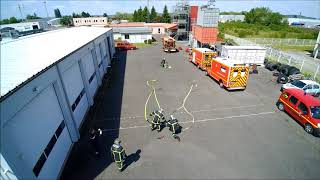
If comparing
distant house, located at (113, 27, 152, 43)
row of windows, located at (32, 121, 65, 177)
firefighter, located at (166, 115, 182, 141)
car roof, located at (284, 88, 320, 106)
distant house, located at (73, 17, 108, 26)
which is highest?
distant house, located at (73, 17, 108, 26)

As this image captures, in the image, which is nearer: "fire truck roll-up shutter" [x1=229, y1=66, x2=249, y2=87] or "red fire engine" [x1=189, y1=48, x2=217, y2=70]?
"fire truck roll-up shutter" [x1=229, y1=66, x2=249, y2=87]

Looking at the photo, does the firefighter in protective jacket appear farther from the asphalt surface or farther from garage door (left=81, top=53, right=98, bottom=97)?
garage door (left=81, top=53, right=98, bottom=97)

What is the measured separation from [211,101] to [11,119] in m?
15.6

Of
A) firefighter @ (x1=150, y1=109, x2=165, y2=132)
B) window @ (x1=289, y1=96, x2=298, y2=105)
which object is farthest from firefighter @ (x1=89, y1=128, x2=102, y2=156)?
window @ (x1=289, y1=96, x2=298, y2=105)

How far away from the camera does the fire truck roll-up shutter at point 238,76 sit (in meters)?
19.6

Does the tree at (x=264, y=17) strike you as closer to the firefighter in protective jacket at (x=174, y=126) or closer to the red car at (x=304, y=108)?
the red car at (x=304, y=108)

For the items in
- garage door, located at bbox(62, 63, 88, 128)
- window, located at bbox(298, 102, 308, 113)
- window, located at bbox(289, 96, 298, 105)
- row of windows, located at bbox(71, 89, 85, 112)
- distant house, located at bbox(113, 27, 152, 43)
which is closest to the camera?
garage door, located at bbox(62, 63, 88, 128)

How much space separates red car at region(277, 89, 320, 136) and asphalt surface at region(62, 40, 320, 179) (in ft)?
1.98

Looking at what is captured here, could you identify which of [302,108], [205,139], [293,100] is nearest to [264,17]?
[293,100]

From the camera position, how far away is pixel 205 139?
1286 centimetres

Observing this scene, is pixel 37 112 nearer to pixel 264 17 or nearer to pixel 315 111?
pixel 315 111

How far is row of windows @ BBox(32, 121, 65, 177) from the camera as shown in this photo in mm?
8255

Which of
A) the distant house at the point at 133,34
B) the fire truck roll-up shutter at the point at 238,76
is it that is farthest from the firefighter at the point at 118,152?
the distant house at the point at 133,34

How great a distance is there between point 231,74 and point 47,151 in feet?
57.6
